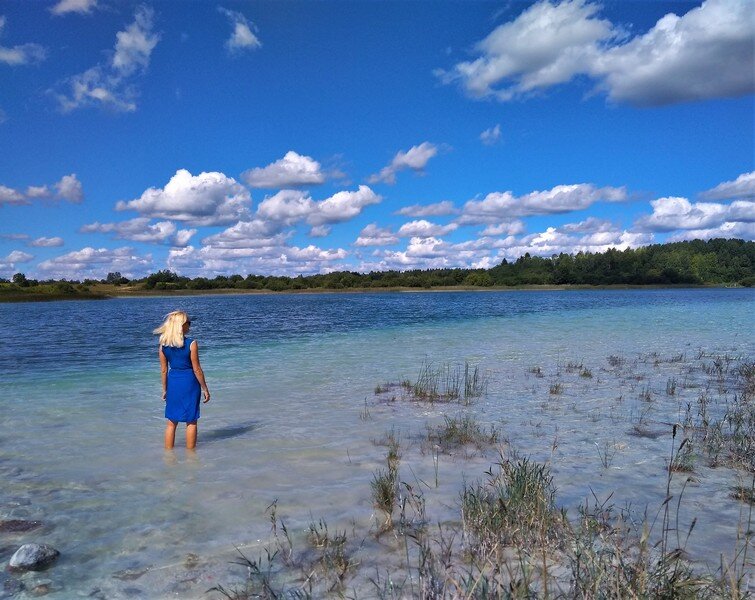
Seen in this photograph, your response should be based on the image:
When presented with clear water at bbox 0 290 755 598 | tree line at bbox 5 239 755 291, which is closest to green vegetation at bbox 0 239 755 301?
tree line at bbox 5 239 755 291

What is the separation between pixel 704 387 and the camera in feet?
42.3

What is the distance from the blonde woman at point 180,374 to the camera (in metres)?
8.41

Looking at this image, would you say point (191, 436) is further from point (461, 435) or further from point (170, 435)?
point (461, 435)

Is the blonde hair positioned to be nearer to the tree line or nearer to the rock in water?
the rock in water

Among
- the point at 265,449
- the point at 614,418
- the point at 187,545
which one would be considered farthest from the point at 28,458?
the point at 614,418

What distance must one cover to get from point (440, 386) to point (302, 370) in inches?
226

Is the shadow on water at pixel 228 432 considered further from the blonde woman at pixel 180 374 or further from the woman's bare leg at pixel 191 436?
the blonde woman at pixel 180 374

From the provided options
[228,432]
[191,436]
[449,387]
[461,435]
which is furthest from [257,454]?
[449,387]

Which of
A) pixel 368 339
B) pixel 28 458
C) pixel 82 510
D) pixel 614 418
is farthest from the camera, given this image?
pixel 368 339

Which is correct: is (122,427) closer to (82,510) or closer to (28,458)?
(28,458)

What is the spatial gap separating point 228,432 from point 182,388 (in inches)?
72.5

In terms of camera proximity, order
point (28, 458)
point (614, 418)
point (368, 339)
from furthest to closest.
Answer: point (368, 339)
point (614, 418)
point (28, 458)

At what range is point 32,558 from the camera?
470 centimetres

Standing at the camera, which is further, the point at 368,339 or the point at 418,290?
the point at 418,290
